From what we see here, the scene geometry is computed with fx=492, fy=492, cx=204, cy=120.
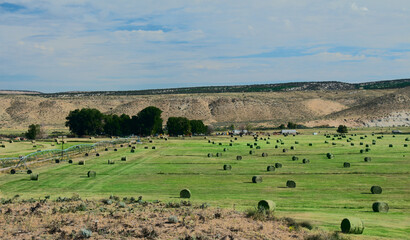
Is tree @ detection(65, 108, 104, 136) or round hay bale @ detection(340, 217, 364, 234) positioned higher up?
tree @ detection(65, 108, 104, 136)

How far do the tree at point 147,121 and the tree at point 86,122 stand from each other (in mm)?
10617

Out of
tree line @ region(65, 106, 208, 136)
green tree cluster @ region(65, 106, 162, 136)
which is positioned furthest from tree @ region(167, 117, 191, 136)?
green tree cluster @ region(65, 106, 162, 136)

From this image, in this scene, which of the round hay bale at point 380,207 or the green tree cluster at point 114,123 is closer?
the round hay bale at point 380,207

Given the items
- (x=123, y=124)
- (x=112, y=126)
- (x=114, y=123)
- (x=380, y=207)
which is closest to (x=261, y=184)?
(x=380, y=207)

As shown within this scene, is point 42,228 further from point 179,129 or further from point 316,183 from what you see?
point 179,129

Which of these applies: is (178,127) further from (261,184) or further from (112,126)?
(261,184)

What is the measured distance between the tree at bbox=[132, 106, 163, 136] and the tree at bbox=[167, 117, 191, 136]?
14.2ft

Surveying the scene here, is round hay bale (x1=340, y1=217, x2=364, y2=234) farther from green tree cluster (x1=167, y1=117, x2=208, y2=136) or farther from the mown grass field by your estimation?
green tree cluster (x1=167, y1=117, x2=208, y2=136)

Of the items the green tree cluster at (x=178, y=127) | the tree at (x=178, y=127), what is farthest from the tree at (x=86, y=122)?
the tree at (x=178, y=127)

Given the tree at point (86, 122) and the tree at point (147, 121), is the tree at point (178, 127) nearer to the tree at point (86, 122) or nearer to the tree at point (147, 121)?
the tree at point (147, 121)

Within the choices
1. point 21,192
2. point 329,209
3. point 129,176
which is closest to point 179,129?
point 129,176

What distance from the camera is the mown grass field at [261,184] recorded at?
2759 centimetres

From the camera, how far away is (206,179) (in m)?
44.5

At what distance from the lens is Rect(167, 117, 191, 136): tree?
144 m
